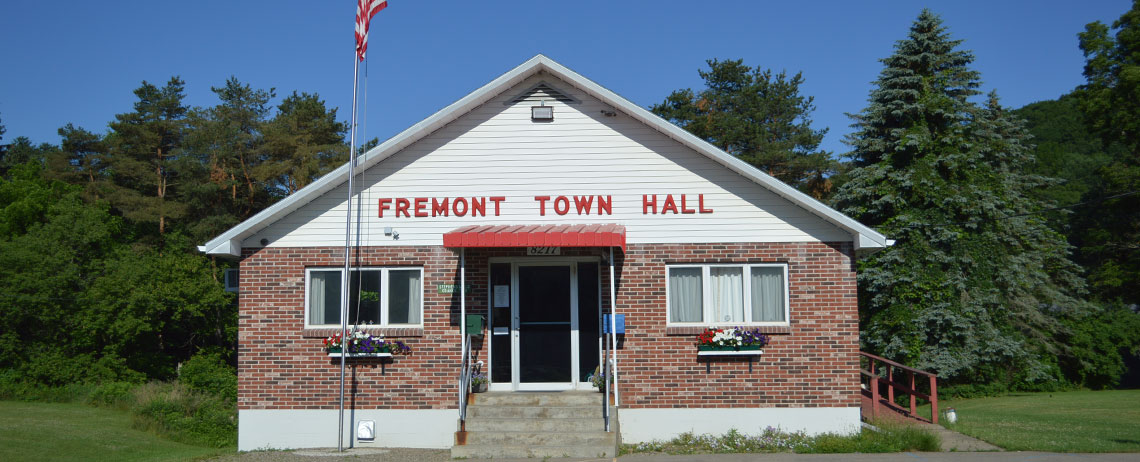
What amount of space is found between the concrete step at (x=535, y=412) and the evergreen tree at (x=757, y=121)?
84.2 ft

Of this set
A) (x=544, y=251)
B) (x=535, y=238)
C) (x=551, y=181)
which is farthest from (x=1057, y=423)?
(x=535, y=238)

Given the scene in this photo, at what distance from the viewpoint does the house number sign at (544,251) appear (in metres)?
13.0

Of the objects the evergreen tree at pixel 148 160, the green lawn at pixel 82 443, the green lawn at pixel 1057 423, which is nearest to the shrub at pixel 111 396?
the green lawn at pixel 82 443

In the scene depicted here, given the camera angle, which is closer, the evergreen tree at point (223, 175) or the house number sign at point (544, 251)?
the house number sign at point (544, 251)

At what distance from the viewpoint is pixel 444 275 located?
505 inches

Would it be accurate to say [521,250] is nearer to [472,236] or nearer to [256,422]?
[472,236]

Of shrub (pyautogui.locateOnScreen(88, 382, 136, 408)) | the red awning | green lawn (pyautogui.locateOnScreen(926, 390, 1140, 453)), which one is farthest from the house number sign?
shrub (pyautogui.locateOnScreen(88, 382, 136, 408))

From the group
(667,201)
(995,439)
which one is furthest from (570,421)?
(995,439)

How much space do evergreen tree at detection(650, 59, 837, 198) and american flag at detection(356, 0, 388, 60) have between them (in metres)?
25.9

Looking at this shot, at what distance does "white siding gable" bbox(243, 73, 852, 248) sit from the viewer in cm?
1279

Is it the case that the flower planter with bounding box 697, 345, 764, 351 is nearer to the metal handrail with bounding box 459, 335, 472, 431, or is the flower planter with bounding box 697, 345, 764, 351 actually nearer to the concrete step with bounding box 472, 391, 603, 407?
the concrete step with bounding box 472, 391, 603, 407

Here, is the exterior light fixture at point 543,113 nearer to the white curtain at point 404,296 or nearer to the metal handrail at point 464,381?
the white curtain at point 404,296

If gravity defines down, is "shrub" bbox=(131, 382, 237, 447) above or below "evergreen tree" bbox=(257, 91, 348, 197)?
below

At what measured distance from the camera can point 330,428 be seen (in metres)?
12.6
